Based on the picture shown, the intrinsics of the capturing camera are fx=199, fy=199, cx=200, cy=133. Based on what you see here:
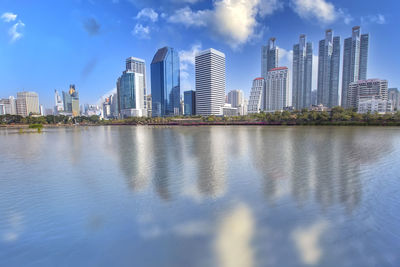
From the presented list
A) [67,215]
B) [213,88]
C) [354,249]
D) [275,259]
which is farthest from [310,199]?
[213,88]

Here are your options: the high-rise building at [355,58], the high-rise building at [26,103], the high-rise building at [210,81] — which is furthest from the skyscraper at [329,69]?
the high-rise building at [26,103]

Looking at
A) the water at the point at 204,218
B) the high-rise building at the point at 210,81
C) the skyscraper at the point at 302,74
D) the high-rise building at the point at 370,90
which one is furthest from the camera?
the skyscraper at the point at 302,74

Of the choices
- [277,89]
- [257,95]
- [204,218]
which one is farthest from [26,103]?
[204,218]

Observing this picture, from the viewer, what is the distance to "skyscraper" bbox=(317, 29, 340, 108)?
105 m

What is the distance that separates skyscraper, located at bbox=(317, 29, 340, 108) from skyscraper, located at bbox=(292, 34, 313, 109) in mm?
7060

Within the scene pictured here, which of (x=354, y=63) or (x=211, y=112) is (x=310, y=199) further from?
(x=354, y=63)

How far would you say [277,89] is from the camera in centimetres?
11162

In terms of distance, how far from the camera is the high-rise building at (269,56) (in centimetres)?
15075

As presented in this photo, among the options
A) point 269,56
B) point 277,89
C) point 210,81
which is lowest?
point 277,89

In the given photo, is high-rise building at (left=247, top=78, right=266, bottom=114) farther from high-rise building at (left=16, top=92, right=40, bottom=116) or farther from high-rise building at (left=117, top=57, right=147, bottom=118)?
high-rise building at (left=16, top=92, right=40, bottom=116)

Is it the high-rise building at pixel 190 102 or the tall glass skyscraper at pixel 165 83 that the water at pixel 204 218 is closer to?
the high-rise building at pixel 190 102

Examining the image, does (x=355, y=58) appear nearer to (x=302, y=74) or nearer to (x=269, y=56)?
(x=302, y=74)

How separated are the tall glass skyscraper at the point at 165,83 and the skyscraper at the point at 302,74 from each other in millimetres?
76121

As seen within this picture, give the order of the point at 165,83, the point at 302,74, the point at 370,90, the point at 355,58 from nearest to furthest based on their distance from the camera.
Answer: the point at 370,90 → the point at 355,58 → the point at 302,74 → the point at 165,83
